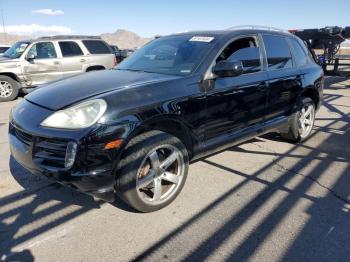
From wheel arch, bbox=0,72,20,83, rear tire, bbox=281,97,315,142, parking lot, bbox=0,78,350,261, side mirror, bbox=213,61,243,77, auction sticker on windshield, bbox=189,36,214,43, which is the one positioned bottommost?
parking lot, bbox=0,78,350,261

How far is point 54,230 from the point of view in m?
3.02

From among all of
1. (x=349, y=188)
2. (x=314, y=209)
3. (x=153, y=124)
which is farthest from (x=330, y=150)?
(x=153, y=124)

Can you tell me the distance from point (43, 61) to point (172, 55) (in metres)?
7.38

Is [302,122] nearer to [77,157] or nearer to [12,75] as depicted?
[77,157]

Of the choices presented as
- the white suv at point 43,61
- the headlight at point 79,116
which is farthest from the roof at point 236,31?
the white suv at point 43,61

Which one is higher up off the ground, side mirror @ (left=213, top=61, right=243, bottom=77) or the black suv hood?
side mirror @ (left=213, top=61, right=243, bottom=77)

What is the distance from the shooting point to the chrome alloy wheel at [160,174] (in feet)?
10.5

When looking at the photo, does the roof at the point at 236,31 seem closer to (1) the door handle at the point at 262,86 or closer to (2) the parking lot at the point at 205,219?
(1) the door handle at the point at 262,86

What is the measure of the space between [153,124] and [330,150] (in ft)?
11.0

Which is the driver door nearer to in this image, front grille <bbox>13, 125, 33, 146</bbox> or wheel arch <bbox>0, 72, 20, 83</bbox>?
wheel arch <bbox>0, 72, 20, 83</bbox>

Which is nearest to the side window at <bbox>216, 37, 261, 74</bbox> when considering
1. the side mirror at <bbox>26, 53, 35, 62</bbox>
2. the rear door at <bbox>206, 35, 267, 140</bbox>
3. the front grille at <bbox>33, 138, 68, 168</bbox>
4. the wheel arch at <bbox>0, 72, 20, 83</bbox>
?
the rear door at <bbox>206, 35, 267, 140</bbox>

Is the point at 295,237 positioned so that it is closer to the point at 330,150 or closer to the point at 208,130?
the point at 208,130

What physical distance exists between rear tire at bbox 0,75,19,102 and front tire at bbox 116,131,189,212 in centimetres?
796

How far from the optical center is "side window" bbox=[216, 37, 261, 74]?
13.1 ft
